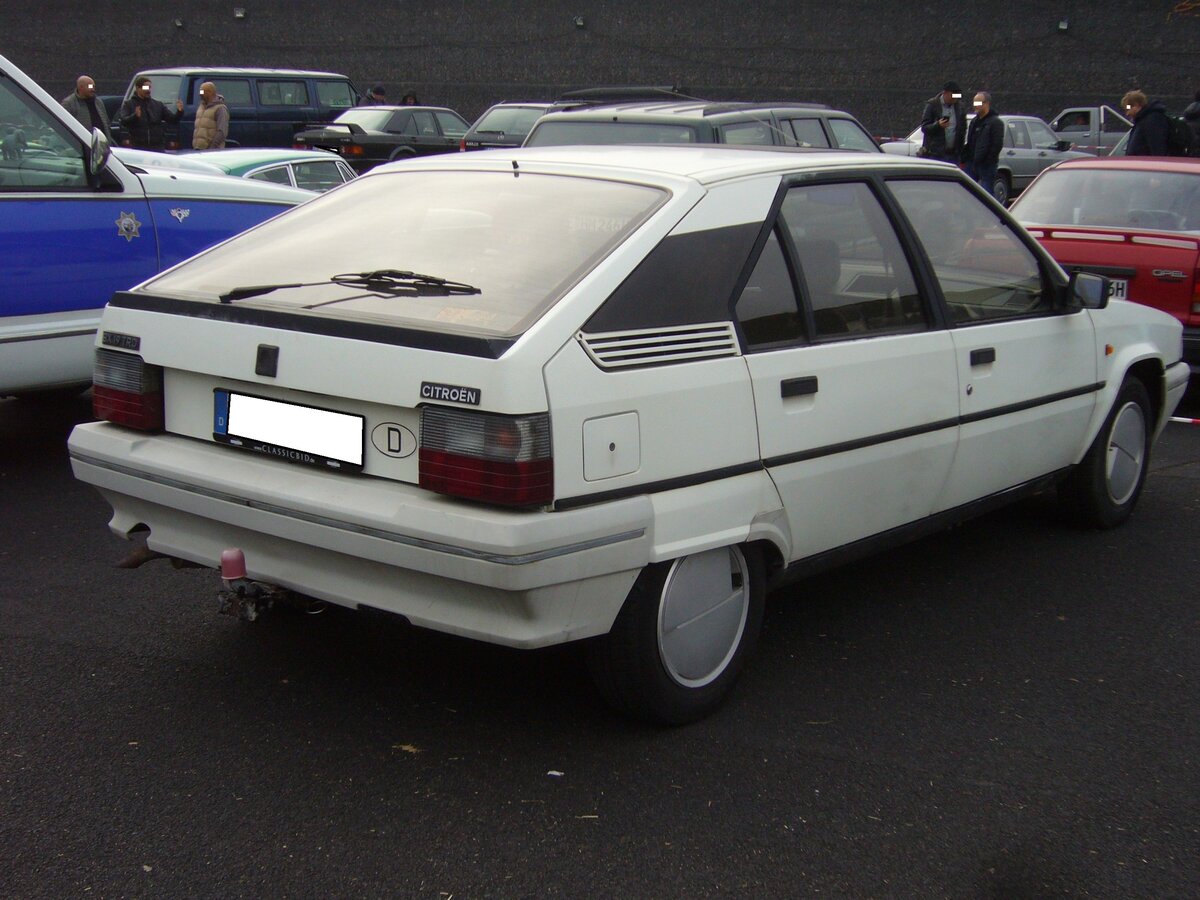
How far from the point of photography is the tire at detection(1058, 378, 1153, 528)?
526 cm

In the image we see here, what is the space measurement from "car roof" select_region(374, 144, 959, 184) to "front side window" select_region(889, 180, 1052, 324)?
5.1 inches

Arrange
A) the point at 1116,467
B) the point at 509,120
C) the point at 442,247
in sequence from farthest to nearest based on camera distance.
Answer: the point at 509,120, the point at 1116,467, the point at 442,247

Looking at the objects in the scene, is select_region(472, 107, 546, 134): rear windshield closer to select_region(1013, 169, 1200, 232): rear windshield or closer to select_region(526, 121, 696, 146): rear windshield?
select_region(526, 121, 696, 146): rear windshield

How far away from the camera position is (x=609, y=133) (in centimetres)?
940

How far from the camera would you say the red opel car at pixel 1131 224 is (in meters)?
7.73

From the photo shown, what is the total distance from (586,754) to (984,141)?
45.2 feet

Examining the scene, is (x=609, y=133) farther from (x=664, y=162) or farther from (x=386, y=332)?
(x=386, y=332)

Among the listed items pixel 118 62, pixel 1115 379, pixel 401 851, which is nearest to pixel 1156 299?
pixel 1115 379

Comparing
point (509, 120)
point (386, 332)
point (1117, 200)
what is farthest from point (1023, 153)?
point (386, 332)

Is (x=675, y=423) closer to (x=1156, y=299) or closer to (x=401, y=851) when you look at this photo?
(x=401, y=851)

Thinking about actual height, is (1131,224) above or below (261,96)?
below

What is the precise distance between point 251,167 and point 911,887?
8514 mm

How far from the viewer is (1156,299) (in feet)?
25.6

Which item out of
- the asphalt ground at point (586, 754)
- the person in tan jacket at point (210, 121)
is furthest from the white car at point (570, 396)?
the person in tan jacket at point (210, 121)
